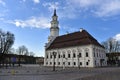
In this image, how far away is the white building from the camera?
6648cm

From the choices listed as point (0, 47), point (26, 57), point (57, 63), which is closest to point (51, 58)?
point (57, 63)

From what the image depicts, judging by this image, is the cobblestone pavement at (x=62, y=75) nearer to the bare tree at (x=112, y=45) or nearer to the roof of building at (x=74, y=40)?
the roof of building at (x=74, y=40)

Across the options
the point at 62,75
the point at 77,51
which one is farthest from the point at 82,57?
the point at 62,75

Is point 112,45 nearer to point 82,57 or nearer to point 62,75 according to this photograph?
point 82,57

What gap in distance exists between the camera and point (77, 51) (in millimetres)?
70750

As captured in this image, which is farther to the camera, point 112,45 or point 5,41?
point 112,45

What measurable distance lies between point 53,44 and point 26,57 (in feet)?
127

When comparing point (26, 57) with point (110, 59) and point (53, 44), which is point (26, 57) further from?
point (110, 59)

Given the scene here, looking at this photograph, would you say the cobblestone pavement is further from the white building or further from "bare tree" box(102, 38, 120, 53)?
"bare tree" box(102, 38, 120, 53)

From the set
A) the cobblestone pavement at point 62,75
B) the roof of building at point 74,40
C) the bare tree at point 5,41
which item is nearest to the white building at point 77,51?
the roof of building at point 74,40

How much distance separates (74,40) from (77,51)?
20.5 feet

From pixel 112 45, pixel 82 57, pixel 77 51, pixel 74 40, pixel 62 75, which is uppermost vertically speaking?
pixel 74 40

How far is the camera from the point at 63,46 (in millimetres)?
77938

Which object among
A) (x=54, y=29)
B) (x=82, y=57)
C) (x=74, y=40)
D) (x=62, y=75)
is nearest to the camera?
(x=62, y=75)
